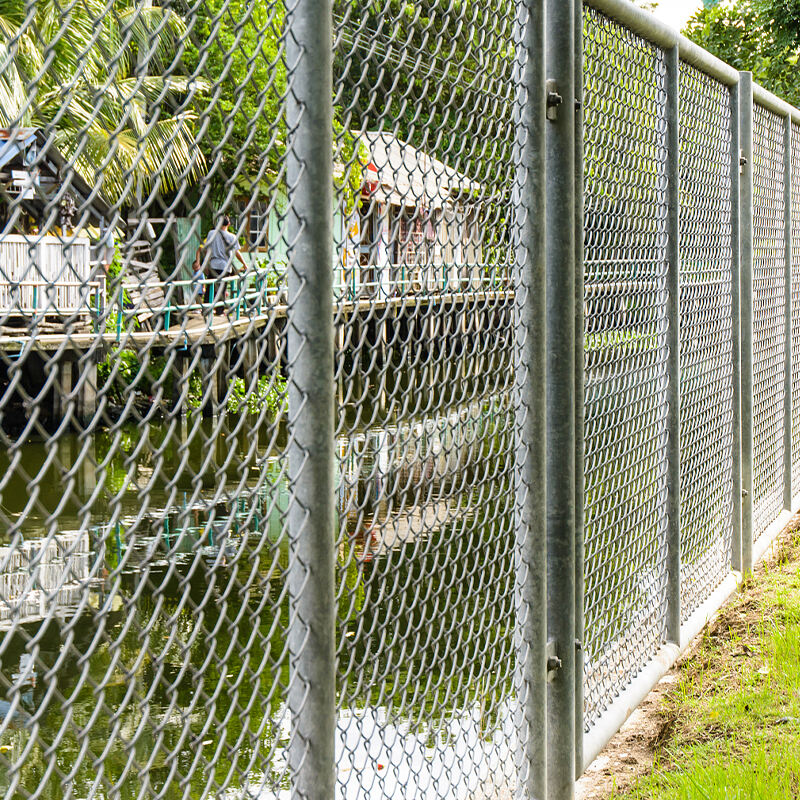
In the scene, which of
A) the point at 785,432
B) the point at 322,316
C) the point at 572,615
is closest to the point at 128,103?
the point at 322,316

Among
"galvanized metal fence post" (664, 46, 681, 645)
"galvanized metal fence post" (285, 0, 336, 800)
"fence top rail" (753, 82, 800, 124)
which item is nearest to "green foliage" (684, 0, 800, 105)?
"fence top rail" (753, 82, 800, 124)

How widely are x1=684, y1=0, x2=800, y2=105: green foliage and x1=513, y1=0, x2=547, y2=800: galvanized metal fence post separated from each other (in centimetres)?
1998

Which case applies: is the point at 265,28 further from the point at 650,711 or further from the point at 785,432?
the point at 785,432

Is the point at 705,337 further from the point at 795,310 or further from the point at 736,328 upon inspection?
the point at 795,310

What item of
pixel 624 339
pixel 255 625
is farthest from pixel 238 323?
pixel 624 339

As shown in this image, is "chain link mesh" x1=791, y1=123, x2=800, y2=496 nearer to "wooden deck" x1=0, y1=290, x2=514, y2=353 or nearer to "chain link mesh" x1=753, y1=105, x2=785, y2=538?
"chain link mesh" x1=753, y1=105, x2=785, y2=538

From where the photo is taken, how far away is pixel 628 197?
439cm

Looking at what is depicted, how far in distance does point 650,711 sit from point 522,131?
2.56m

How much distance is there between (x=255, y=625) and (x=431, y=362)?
965 millimetres

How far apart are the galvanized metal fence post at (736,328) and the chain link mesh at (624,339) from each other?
1.34 metres

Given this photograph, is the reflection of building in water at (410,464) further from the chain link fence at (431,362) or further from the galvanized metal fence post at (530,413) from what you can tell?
the galvanized metal fence post at (530,413)

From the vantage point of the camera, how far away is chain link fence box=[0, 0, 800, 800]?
1.86 m

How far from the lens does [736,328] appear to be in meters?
6.17

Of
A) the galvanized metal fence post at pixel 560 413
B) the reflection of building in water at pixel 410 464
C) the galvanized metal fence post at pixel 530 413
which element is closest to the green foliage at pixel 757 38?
the galvanized metal fence post at pixel 560 413
